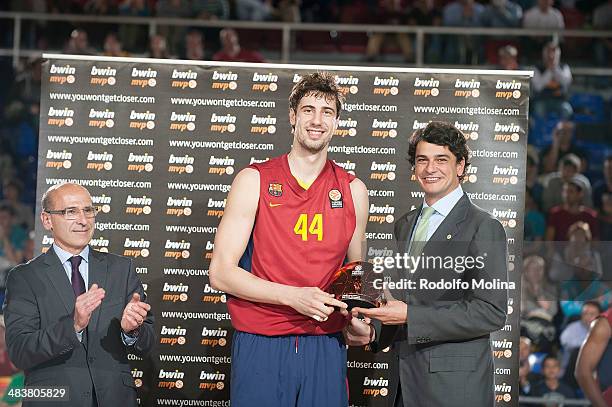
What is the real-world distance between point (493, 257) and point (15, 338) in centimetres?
230

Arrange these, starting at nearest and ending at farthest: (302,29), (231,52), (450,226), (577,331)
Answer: (450,226) → (577,331) → (231,52) → (302,29)

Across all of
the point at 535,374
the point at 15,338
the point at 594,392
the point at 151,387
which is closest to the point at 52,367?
the point at 15,338

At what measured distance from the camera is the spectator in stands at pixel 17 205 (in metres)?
8.62

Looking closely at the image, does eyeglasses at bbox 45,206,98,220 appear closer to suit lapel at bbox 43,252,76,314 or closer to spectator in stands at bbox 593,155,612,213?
suit lapel at bbox 43,252,76,314

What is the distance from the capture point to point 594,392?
504 centimetres

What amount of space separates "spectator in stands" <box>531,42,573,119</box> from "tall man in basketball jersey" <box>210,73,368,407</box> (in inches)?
208

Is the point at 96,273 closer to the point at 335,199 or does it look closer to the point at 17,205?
the point at 335,199

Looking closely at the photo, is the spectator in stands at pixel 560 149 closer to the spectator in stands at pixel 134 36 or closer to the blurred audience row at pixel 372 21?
the blurred audience row at pixel 372 21

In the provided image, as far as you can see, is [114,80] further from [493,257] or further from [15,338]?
[493,257]

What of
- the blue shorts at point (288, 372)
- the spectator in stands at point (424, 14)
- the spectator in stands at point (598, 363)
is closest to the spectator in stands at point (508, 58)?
the spectator in stands at point (424, 14)

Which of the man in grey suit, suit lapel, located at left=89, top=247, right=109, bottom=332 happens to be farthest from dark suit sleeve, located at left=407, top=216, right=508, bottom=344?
suit lapel, located at left=89, top=247, right=109, bottom=332

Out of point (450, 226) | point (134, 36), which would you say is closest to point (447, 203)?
point (450, 226)

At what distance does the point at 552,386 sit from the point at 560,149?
11.2 ft

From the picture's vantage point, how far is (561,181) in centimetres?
865
